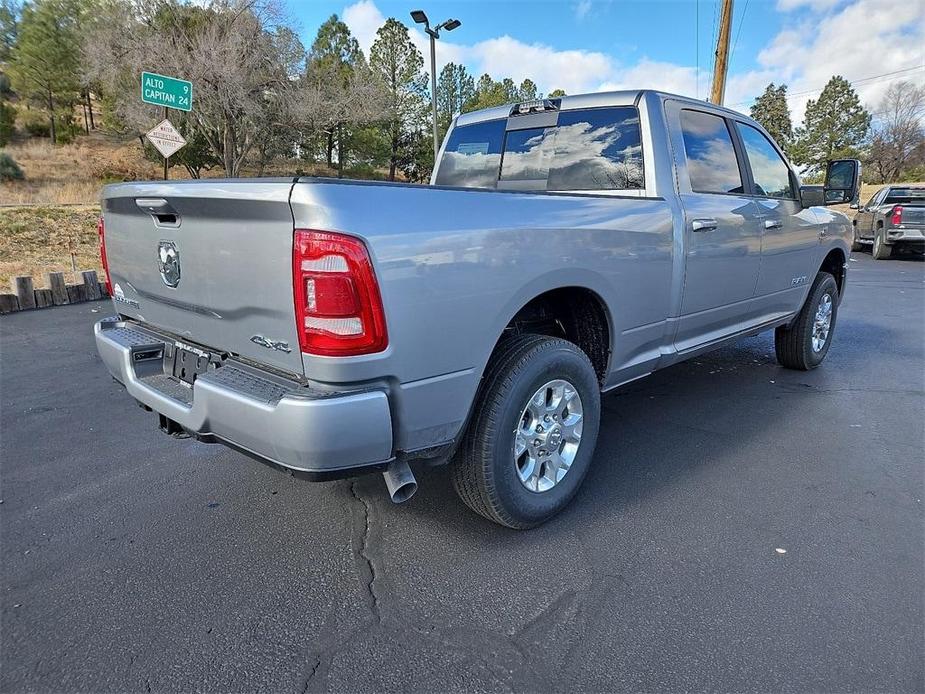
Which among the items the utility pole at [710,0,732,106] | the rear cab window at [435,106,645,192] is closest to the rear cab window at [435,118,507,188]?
the rear cab window at [435,106,645,192]

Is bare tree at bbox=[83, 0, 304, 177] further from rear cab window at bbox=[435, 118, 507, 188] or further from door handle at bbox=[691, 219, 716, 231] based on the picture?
door handle at bbox=[691, 219, 716, 231]

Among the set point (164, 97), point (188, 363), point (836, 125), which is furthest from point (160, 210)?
point (836, 125)

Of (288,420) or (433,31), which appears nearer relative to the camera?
(288,420)

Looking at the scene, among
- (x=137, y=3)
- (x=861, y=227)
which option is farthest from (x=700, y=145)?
(x=137, y=3)

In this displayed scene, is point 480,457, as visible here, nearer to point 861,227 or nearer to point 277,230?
point 277,230

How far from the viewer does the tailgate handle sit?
236 centimetres

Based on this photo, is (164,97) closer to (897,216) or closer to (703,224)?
(703,224)

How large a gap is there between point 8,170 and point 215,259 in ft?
93.1

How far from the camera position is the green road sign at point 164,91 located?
962 centimetres

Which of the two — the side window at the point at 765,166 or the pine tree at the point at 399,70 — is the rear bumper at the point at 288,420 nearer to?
the side window at the point at 765,166

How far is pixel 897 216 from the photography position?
14.3 m

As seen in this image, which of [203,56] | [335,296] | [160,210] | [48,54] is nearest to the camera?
[335,296]

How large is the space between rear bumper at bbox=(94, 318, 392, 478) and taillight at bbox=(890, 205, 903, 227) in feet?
54.8

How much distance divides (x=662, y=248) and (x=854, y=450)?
181 centimetres
